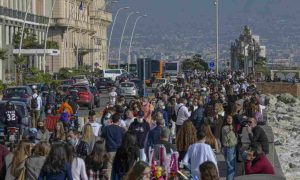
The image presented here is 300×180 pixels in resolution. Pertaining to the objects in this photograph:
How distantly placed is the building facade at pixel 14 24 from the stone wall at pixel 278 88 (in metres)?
18.4

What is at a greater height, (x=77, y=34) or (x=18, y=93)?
(x=77, y=34)

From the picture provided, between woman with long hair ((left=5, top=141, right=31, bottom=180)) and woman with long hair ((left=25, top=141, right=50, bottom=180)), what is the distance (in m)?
0.10

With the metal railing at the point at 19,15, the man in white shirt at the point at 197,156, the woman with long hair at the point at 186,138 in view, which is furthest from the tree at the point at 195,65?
the man in white shirt at the point at 197,156

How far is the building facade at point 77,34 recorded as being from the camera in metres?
95.3

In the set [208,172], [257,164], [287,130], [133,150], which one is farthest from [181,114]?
[287,130]

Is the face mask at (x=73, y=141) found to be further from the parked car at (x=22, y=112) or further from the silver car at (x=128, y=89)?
the silver car at (x=128, y=89)

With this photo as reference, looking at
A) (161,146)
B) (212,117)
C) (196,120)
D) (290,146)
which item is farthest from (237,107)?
(290,146)

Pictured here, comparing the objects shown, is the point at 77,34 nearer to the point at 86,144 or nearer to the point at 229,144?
the point at 229,144

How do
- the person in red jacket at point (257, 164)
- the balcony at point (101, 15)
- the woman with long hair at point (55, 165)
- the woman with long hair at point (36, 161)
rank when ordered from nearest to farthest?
the woman with long hair at point (55, 165) → the woman with long hair at point (36, 161) → the person in red jacket at point (257, 164) → the balcony at point (101, 15)

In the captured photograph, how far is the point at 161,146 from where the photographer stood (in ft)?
48.9

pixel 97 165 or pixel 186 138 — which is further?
pixel 186 138

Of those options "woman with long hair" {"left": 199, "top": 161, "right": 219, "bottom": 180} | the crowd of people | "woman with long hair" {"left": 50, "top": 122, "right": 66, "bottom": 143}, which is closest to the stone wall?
the crowd of people

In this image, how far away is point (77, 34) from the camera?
107 metres

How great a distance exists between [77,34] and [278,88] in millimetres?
32263
